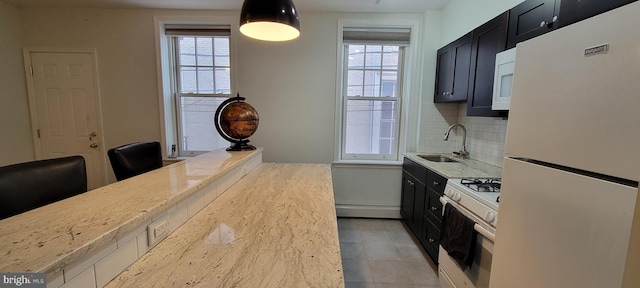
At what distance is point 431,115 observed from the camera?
302cm

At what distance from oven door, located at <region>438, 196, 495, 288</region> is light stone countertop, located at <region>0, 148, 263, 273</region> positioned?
149 centimetres

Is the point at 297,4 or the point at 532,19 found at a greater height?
the point at 297,4

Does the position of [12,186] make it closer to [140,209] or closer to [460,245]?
[140,209]

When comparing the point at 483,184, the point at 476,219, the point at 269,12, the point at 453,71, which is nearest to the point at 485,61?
the point at 453,71

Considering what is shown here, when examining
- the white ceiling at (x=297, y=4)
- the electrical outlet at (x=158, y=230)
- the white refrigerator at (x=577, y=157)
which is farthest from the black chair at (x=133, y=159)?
the white refrigerator at (x=577, y=157)

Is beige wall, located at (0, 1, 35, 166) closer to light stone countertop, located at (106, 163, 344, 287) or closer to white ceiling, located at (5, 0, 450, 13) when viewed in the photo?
white ceiling, located at (5, 0, 450, 13)

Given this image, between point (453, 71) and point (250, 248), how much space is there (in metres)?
2.49

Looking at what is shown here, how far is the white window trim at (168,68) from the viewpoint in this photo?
298 cm

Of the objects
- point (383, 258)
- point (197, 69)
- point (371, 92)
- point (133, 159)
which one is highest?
point (197, 69)

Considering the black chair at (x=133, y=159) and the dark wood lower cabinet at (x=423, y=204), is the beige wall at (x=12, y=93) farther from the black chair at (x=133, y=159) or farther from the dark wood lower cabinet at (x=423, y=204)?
the dark wood lower cabinet at (x=423, y=204)

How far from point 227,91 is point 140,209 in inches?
102

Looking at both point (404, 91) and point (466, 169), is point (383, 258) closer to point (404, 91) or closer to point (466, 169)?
point (466, 169)

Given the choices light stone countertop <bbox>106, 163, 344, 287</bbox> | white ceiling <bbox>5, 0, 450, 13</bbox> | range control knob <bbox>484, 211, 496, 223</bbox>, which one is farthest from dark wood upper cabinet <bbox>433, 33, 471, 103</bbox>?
light stone countertop <bbox>106, 163, 344, 287</bbox>

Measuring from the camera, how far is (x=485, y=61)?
2006 millimetres
